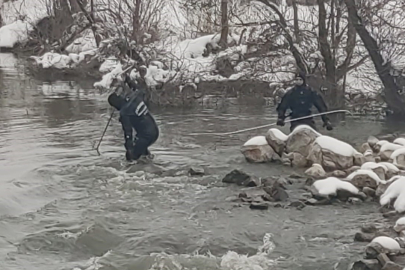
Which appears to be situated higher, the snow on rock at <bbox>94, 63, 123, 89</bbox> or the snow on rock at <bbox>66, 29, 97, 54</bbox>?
the snow on rock at <bbox>66, 29, 97, 54</bbox>

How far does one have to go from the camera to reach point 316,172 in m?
11.6

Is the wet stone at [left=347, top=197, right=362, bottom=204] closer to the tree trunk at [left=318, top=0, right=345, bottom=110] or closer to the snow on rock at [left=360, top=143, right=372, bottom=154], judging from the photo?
the snow on rock at [left=360, top=143, right=372, bottom=154]

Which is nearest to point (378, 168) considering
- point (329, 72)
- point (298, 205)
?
point (298, 205)

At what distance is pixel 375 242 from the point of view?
769cm

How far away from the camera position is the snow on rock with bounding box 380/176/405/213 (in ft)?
31.1

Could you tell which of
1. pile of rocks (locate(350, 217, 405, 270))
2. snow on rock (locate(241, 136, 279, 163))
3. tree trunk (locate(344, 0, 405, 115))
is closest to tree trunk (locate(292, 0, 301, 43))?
tree trunk (locate(344, 0, 405, 115))

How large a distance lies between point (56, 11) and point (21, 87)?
28.8ft

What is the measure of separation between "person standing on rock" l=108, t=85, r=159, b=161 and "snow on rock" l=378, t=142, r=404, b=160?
163 inches

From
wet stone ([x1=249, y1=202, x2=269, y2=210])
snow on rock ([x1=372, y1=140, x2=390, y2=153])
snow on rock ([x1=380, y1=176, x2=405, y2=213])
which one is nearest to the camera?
snow on rock ([x1=380, y1=176, x2=405, y2=213])

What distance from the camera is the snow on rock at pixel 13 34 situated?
133 ft

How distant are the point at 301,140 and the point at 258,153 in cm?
84

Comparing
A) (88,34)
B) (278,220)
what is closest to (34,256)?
(278,220)

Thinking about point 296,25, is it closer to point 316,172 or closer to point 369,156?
point 369,156

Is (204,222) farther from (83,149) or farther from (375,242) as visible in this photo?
(83,149)
